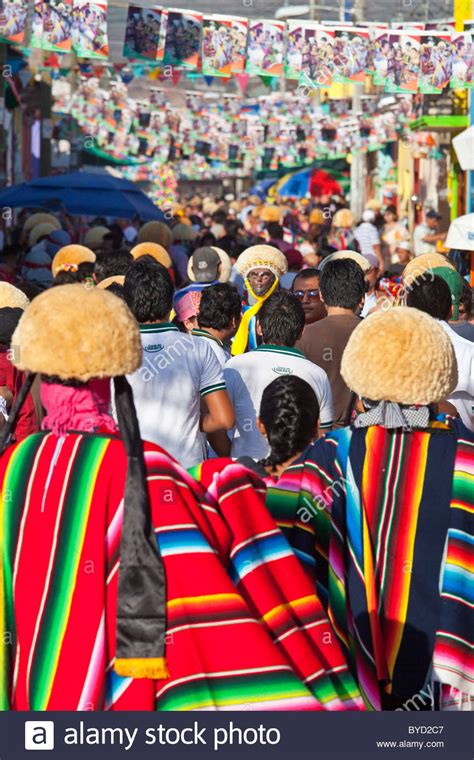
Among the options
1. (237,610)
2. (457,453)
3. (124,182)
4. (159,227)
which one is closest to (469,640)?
(457,453)

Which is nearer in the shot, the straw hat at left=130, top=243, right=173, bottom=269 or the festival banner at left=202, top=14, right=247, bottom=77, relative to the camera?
the straw hat at left=130, top=243, right=173, bottom=269

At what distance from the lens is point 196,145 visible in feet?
171

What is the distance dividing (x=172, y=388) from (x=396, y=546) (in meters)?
1.82

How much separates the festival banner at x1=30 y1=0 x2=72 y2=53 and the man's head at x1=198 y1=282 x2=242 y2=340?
33.1ft

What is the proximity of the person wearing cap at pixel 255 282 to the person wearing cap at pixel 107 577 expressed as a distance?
401cm

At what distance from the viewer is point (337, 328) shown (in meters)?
7.09

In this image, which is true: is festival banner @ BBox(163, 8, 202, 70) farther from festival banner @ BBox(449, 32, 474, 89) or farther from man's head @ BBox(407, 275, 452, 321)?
man's head @ BBox(407, 275, 452, 321)

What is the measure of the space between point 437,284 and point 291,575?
9.39 ft

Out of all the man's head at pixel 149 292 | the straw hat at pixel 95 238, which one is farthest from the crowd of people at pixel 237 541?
the straw hat at pixel 95 238

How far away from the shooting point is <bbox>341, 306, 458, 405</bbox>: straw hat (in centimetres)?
399


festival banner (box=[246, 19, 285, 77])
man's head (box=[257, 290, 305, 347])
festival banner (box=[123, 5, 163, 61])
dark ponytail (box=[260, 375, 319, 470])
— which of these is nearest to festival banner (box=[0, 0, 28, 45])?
festival banner (box=[123, 5, 163, 61])

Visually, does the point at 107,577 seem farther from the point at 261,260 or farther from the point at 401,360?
the point at 261,260

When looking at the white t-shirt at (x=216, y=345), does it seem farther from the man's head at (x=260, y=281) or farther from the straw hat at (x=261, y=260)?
the straw hat at (x=261, y=260)

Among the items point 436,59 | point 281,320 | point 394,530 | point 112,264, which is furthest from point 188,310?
point 436,59
